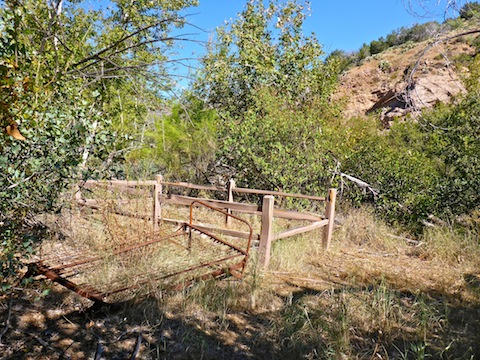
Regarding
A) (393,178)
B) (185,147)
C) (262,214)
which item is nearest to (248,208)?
(262,214)

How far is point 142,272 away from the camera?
4316 mm

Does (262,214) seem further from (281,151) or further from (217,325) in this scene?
(281,151)

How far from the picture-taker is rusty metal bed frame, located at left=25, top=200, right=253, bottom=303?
A: 11.4 ft

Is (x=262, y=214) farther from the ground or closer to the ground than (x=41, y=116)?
closer to the ground

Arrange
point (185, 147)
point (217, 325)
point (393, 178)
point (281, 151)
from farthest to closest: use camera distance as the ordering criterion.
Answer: point (185, 147) < point (393, 178) < point (281, 151) < point (217, 325)

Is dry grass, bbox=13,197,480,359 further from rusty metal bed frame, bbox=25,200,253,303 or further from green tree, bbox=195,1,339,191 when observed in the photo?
green tree, bbox=195,1,339,191

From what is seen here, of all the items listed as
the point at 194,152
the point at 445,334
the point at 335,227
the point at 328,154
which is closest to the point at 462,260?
the point at 335,227

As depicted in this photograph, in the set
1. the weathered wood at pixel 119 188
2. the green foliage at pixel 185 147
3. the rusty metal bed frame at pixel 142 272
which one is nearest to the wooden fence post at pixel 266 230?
the rusty metal bed frame at pixel 142 272

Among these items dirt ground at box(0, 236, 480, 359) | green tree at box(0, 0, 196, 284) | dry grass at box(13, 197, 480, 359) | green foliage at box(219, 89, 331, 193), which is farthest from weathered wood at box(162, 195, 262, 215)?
green foliage at box(219, 89, 331, 193)

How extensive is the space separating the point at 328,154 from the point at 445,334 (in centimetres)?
612

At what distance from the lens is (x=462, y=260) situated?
5945 millimetres

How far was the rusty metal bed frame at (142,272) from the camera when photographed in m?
3.46

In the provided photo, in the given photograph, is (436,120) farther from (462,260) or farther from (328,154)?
(462,260)

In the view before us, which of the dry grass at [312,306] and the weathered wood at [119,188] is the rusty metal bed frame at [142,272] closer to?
the dry grass at [312,306]
